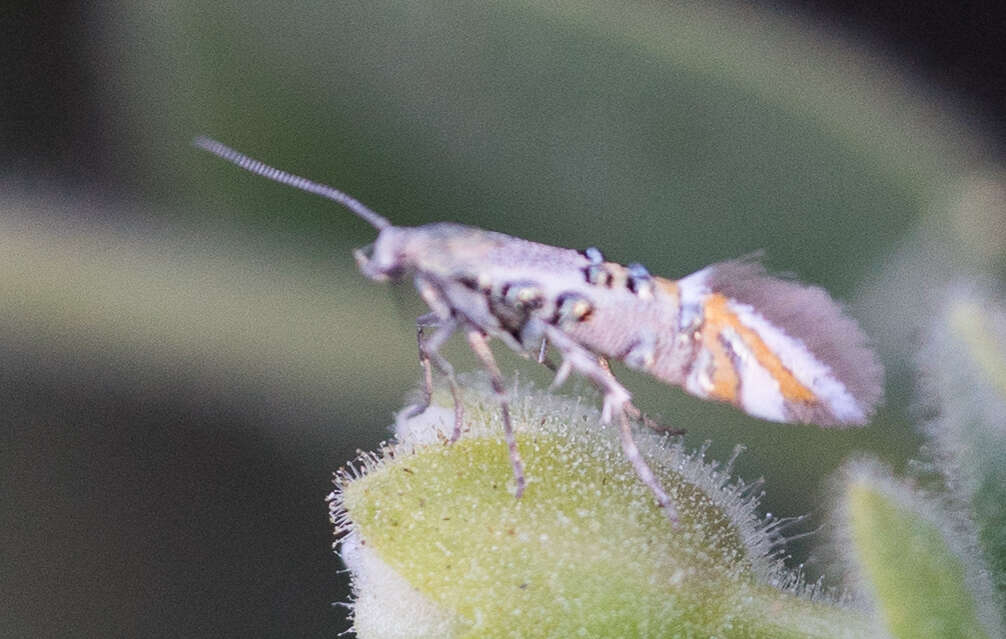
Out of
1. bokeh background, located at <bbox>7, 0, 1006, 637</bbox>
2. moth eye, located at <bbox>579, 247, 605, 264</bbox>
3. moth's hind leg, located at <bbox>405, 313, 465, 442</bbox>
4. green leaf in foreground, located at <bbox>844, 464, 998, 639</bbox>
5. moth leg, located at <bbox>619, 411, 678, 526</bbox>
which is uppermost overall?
bokeh background, located at <bbox>7, 0, 1006, 637</bbox>

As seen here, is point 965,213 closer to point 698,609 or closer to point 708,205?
point 708,205

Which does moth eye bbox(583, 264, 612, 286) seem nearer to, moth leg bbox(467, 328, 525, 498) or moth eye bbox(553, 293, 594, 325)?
moth eye bbox(553, 293, 594, 325)

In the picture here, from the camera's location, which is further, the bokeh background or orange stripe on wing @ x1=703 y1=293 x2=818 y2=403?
the bokeh background

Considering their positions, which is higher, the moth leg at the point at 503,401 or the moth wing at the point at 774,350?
the moth wing at the point at 774,350

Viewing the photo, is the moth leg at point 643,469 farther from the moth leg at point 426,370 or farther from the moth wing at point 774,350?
the moth leg at point 426,370

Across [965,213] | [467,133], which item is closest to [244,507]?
[467,133]

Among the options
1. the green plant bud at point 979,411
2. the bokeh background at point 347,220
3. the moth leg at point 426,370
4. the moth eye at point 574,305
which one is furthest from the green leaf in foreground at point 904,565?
the bokeh background at point 347,220

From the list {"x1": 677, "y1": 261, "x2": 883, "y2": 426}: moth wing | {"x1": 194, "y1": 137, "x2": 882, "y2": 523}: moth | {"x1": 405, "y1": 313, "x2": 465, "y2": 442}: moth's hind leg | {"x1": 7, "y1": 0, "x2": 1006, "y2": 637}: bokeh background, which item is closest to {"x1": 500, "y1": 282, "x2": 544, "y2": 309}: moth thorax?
{"x1": 194, "y1": 137, "x2": 882, "y2": 523}: moth
